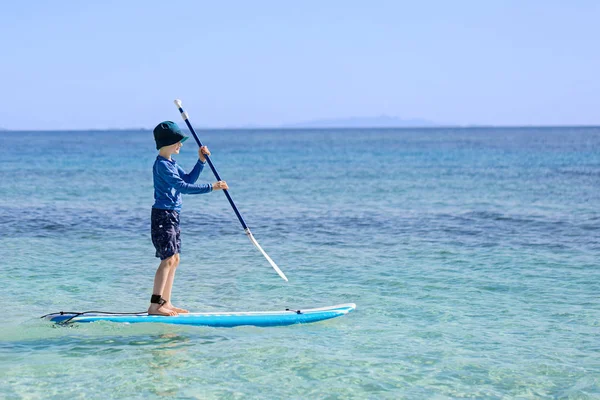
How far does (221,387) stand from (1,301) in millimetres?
4704

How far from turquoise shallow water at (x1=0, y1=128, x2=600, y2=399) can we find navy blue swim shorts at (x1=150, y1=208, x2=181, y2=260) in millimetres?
921

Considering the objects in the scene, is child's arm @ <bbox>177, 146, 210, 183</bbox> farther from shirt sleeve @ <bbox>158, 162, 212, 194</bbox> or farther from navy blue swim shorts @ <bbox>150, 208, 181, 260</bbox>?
navy blue swim shorts @ <bbox>150, 208, 181, 260</bbox>

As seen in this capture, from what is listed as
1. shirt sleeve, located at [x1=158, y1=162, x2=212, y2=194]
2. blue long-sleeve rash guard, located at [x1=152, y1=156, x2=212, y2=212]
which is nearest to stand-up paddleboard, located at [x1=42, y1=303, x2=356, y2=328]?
blue long-sleeve rash guard, located at [x1=152, y1=156, x2=212, y2=212]

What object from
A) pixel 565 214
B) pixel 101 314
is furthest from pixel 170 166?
pixel 565 214

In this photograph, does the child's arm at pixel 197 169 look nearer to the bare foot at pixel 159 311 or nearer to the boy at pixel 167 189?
the boy at pixel 167 189

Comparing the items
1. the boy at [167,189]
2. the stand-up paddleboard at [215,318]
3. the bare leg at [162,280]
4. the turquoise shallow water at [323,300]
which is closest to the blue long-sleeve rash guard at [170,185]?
the boy at [167,189]

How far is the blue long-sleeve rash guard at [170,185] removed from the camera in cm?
791

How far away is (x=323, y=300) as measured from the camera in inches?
407

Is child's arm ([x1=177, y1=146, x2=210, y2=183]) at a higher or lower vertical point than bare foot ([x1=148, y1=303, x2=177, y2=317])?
higher

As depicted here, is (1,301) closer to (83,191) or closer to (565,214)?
(565,214)

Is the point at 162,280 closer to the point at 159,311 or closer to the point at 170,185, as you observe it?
the point at 159,311

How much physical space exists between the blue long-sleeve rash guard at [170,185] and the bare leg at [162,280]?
60 centimetres

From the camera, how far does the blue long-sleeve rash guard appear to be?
26.0 ft

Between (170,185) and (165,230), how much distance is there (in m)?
0.50
